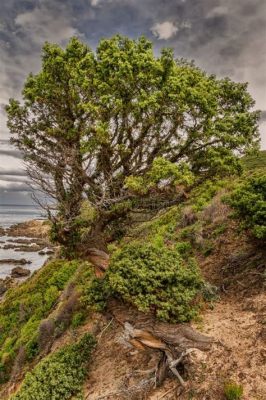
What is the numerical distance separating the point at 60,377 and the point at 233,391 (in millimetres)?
5372

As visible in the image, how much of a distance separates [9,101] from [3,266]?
48904 millimetres

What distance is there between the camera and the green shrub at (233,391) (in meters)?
6.75

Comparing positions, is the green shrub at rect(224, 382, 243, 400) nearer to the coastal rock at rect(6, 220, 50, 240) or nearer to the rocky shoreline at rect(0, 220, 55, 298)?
the rocky shoreline at rect(0, 220, 55, 298)

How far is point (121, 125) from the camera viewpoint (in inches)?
423

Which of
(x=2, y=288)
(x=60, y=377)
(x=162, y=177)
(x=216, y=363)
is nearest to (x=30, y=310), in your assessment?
(x=60, y=377)

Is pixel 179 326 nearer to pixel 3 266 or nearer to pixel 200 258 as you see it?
pixel 200 258

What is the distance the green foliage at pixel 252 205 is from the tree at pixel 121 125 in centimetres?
112

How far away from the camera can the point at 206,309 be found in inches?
389

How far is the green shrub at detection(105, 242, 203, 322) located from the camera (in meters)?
8.41

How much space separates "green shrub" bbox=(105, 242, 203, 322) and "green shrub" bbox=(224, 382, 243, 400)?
1.99m

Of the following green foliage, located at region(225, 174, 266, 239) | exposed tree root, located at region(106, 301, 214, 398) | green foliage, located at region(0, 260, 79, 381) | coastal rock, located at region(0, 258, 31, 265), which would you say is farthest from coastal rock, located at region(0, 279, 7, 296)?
green foliage, located at region(225, 174, 266, 239)

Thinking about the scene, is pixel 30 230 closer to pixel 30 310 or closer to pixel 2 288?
pixel 2 288

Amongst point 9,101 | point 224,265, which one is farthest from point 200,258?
point 9,101

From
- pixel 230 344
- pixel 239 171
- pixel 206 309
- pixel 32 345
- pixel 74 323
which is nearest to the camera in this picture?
pixel 230 344
